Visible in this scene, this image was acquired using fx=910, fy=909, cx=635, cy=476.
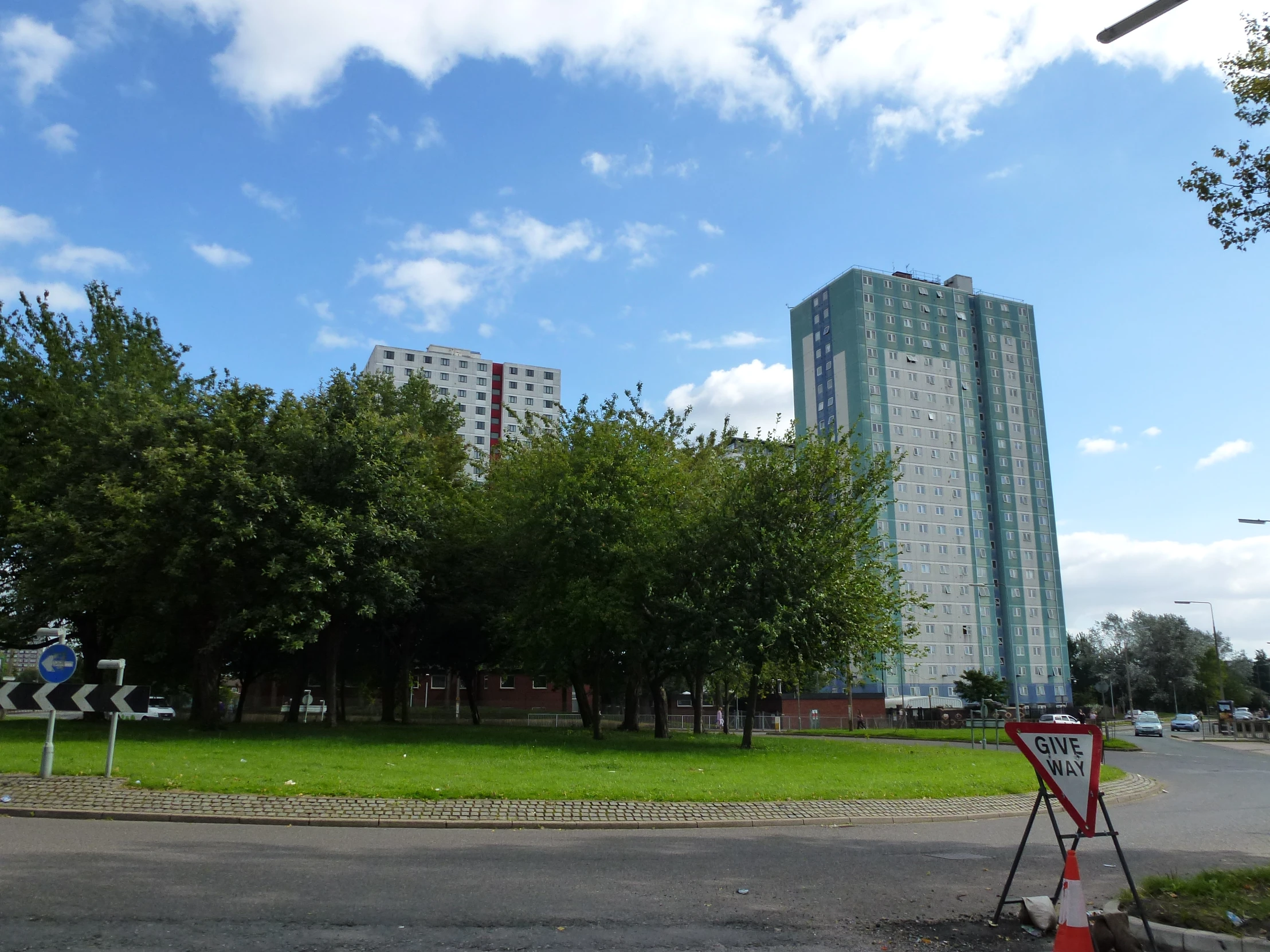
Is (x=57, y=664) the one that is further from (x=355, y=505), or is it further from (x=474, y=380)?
(x=474, y=380)

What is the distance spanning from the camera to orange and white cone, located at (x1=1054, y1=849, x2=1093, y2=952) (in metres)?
6.02

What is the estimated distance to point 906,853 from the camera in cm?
1126

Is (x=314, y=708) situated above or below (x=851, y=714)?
above

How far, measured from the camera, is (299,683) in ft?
129

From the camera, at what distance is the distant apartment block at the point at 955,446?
105m

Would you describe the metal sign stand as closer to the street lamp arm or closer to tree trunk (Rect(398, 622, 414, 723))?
the street lamp arm

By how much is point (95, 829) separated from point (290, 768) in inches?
225

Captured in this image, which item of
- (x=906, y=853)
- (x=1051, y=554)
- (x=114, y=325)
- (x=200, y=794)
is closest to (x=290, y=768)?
(x=200, y=794)

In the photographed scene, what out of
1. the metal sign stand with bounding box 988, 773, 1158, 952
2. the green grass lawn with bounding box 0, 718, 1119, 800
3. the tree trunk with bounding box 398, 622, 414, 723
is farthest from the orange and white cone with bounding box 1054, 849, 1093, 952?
the tree trunk with bounding box 398, 622, 414, 723

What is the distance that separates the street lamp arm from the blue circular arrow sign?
55.2 ft

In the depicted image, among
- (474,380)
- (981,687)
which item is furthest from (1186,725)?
(474,380)

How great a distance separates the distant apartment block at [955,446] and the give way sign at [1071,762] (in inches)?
3761

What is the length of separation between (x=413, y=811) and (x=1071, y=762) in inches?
364

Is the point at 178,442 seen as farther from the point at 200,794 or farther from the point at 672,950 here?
the point at 672,950
